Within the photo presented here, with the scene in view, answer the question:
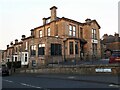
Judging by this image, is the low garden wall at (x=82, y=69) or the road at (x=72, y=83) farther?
the low garden wall at (x=82, y=69)

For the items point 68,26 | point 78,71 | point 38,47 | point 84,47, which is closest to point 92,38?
point 84,47

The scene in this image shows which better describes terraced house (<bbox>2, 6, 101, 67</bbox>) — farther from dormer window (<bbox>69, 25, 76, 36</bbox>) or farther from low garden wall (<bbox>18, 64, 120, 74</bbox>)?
low garden wall (<bbox>18, 64, 120, 74</bbox>)

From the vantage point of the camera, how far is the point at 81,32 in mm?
47031

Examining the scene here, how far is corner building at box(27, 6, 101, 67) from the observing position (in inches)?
1560

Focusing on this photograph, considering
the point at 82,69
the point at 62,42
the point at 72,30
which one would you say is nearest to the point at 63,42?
the point at 62,42

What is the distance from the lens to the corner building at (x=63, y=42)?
3962cm

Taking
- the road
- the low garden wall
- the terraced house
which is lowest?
the road

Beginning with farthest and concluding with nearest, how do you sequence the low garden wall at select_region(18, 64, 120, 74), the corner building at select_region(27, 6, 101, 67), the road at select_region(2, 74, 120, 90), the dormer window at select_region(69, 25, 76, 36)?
the dormer window at select_region(69, 25, 76, 36) < the corner building at select_region(27, 6, 101, 67) < the low garden wall at select_region(18, 64, 120, 74) < the road at select_region(2, 74, 120, 90)

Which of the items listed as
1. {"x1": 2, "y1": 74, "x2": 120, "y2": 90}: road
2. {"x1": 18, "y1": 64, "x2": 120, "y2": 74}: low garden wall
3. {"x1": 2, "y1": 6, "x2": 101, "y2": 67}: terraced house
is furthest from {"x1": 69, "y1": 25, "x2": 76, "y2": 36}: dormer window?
{"x1": 2, "y1": 74, "x2": 120, "y2": 90}: road

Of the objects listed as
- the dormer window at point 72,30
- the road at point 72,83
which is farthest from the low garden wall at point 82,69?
the dormer window at point 72,30

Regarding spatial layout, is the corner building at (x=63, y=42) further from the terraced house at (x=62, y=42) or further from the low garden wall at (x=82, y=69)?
the low garden wall at (x=82, y=69)

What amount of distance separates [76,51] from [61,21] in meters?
6.57

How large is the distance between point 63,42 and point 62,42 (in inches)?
9.1

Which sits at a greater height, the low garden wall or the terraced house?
the terraced house
